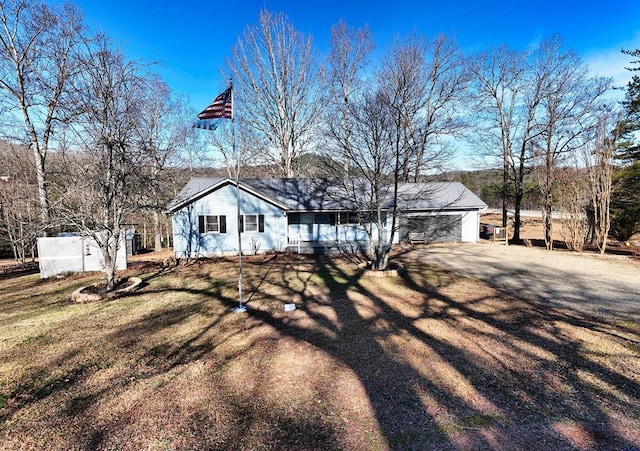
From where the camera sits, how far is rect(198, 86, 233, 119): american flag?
23.8 ft

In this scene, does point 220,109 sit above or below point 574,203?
above

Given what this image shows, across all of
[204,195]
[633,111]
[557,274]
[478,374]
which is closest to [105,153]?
[204,195]

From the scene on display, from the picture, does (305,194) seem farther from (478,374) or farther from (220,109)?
(478,374)

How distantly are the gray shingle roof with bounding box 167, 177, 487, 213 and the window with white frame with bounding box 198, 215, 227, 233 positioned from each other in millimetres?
1129

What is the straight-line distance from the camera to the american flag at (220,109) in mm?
7250

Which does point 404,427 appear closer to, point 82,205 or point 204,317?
point 204,317

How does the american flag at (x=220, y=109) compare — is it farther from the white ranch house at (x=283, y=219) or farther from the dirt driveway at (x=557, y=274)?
the dirt driveway at (x=557, y=274)

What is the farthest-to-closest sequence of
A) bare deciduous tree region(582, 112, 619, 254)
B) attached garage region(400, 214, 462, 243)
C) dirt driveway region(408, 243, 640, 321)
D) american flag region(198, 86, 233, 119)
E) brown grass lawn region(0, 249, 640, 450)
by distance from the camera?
attached garage region(400, 214, 462, 243)
bare deciduous tree region(582, 112, 619, 254)
dirt driveway region(408, 243, 640, 321)
american flag region(198, 86, 233, 119)
brown grass lawn region(0, 249, 640, 450)

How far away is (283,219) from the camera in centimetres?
1588

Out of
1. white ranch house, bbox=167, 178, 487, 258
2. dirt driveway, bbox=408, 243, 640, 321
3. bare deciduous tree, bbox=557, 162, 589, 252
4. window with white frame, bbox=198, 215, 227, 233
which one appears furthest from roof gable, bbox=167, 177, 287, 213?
bare deciduous tree, bbox=557, 162, 589, 252

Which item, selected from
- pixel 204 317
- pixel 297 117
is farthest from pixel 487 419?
pixel 297 117

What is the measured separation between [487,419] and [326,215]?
44.5 ft

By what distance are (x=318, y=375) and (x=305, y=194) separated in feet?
44.6

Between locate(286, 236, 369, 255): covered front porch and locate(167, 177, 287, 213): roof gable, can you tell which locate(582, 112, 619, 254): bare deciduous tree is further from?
locate(167, 177, 287, 213): roof gable
